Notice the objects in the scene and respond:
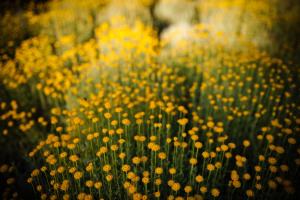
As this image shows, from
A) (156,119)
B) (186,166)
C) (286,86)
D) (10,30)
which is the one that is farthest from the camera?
(10,30)

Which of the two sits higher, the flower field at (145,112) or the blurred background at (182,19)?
the blurred background at (182,19)

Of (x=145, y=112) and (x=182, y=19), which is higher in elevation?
(x=182, y=19)

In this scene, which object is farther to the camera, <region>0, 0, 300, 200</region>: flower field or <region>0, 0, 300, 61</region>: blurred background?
<region>0, 0, 300, 61</region>: blurred background

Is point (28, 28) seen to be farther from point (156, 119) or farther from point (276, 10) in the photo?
point (276, 10)

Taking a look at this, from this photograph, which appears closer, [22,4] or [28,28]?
[28,28]

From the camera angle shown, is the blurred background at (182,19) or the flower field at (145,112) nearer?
the flower field at (145,112)

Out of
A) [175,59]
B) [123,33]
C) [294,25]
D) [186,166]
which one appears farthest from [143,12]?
[186,166]

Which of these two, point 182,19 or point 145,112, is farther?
point 182,19

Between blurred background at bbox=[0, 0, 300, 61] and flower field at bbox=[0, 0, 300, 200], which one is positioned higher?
blurred background at bbox=[0, 0, 300, 61]
